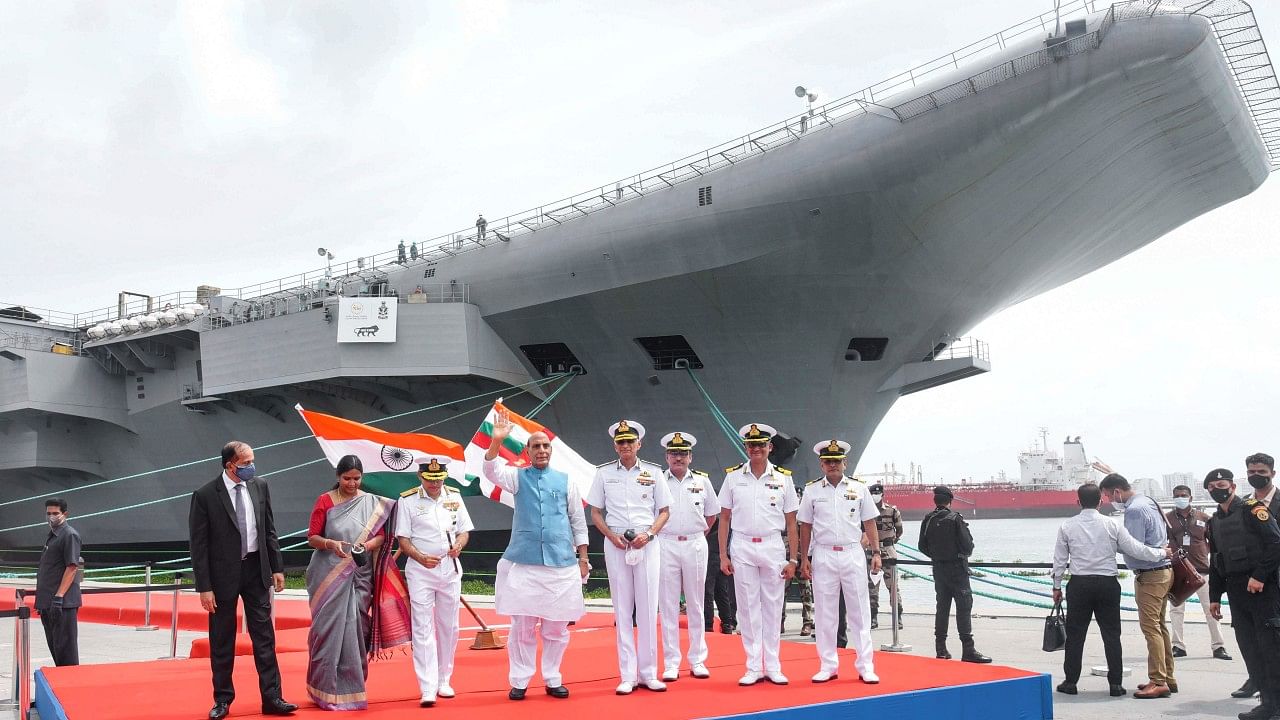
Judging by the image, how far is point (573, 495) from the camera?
6.01 meters

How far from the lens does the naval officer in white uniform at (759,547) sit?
6039 millimetres

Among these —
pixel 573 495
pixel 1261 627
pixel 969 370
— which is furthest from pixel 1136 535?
pixel 969 370

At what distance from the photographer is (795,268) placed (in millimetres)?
16719

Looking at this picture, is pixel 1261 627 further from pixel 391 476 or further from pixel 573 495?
pixel 391 476

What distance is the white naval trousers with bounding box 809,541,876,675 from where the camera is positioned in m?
6.06

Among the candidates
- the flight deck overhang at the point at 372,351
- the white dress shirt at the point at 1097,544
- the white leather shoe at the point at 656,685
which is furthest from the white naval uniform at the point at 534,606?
the flight deck overhang at the point at 372,351

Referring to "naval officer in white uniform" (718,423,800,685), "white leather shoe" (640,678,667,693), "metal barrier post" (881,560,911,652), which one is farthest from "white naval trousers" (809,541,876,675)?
"metal barrier post" (881,560,911,652)

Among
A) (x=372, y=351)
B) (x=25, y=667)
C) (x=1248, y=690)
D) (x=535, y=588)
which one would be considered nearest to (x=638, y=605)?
(x=535, y=588)

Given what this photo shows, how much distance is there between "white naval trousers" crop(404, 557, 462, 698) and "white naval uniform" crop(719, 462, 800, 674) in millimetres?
1771

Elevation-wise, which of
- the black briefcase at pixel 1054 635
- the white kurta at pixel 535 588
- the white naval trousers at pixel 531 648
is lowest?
the black briefcase at pixel 1054 635

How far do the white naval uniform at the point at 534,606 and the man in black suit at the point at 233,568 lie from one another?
1252 mm

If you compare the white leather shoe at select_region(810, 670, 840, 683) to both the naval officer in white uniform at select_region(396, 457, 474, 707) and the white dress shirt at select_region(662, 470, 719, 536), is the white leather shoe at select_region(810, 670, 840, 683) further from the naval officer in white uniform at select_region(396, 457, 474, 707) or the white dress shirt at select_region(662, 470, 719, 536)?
the naval officer in white uniform at select_region(396, 457, 474, 707)

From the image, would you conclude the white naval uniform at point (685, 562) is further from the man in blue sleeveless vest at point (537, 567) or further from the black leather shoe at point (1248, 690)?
the black leather shoe at point (1248, 690)

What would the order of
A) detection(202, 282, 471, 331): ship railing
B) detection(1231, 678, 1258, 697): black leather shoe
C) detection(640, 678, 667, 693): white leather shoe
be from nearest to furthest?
detection(640, 678, 667, 693): white leather shoe
detection(1231, 678, 1258, 697): black leather shoe
detection(202, 282, 471, 331): ship railing
